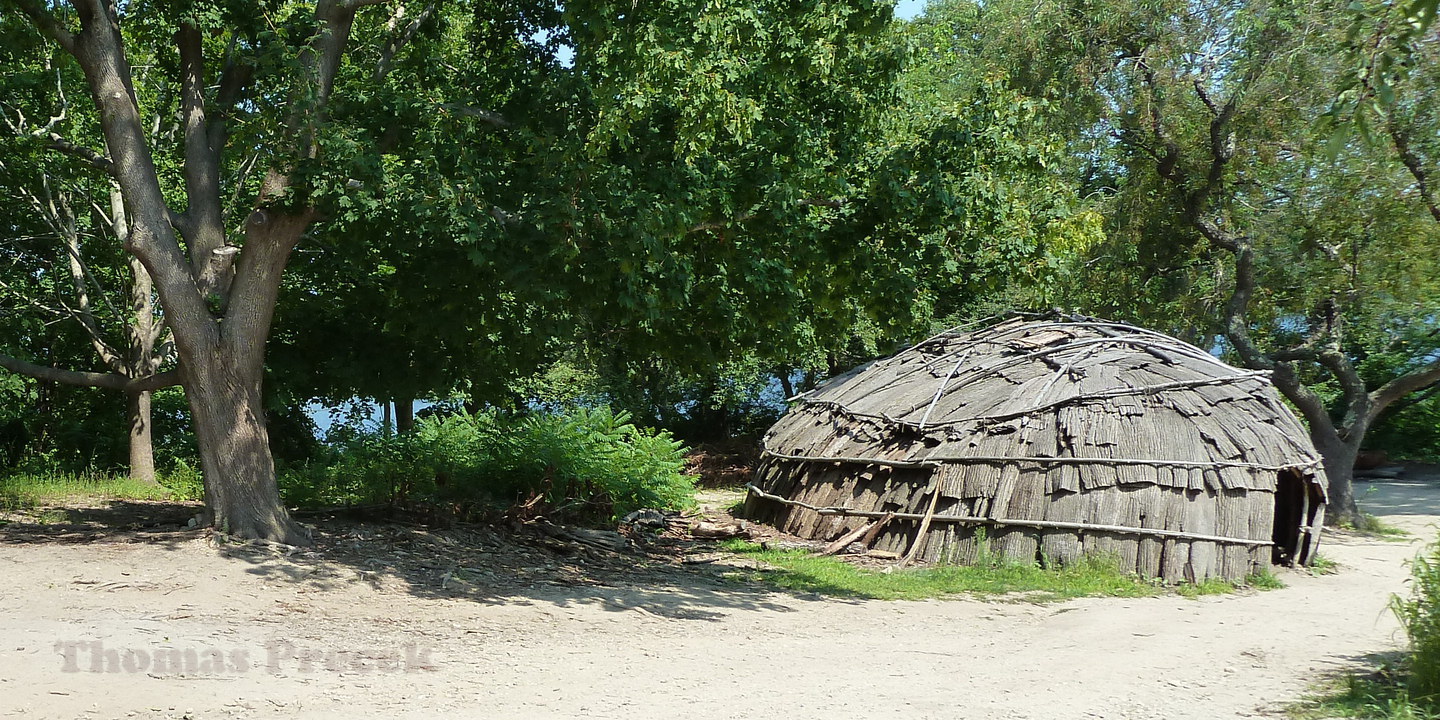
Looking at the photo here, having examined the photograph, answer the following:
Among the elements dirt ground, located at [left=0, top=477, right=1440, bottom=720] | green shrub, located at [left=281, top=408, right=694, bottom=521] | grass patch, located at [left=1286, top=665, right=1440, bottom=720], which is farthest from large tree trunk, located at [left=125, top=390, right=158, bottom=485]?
grass patch, located at [left=1286, top=665, right=1440, bottom=720]

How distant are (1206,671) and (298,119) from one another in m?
8.03

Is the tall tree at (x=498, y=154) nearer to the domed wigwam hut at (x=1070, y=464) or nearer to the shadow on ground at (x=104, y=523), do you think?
the shadow on ground at (x=104, y=523)

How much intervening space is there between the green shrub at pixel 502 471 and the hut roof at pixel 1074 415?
213cm

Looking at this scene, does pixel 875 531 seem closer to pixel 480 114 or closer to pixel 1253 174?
pixel 480 114

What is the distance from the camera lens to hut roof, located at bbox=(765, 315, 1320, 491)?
1114 cm

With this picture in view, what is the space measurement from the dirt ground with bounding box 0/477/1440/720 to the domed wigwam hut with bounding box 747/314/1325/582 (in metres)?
0.98

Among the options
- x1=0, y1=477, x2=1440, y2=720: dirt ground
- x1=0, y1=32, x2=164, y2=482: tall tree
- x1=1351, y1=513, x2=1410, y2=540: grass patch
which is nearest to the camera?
x1=0, y1=477, x2=1440, y2=720: dirt ground

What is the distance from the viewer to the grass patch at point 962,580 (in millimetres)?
10164

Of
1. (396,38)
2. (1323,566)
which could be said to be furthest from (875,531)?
(396,38)

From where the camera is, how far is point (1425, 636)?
584 cm

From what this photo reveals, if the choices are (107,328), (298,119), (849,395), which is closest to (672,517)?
(849,395)

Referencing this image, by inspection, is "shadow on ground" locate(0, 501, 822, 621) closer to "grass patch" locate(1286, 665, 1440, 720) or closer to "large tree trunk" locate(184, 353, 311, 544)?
"large tree trunk" locate(184, 353, 311, 544)

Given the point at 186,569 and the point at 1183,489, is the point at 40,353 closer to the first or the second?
the point at 186,569

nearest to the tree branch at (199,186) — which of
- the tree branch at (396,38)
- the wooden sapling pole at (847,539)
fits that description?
the tree branch at (396,38)
